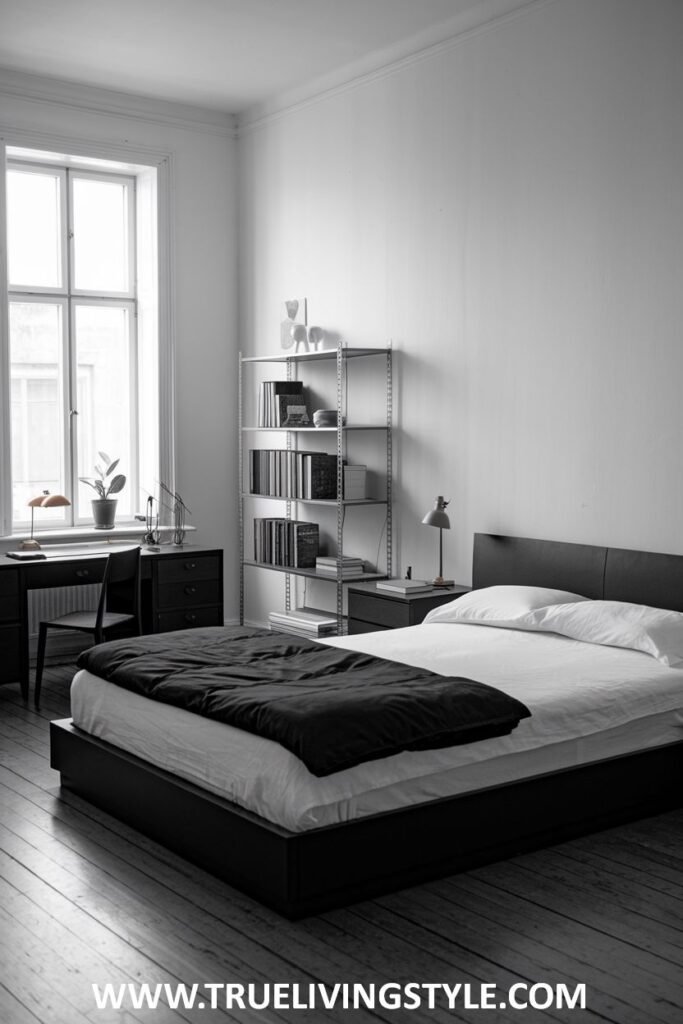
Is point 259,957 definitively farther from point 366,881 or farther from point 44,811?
point 44,811

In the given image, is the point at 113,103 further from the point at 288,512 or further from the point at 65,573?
the point at 65,573

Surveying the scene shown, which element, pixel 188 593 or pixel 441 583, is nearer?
pixel 441 583

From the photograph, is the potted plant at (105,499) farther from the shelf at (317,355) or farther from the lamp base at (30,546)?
the shelf at (317,355)

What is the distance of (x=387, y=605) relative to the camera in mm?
5312

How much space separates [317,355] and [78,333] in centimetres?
166

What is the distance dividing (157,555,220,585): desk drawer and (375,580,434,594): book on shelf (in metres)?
1.20

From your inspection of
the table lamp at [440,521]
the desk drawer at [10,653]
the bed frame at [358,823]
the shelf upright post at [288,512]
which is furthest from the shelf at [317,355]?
the bed frame at [358,823]

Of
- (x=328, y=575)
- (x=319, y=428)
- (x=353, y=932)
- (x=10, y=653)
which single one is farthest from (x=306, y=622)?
(x=353, y=932)

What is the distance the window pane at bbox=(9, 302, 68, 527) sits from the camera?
6512 mm

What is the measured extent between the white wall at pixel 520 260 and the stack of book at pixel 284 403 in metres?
0.43

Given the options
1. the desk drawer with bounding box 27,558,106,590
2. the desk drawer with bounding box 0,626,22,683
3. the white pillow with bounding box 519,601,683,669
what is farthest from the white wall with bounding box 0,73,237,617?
the white pillow with bounding box 519,601,683,669

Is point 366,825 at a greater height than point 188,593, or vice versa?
point 188,593

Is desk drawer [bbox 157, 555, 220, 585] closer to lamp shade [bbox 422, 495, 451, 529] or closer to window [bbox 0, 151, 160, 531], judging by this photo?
window [bbox 0, 151, 160, 531]

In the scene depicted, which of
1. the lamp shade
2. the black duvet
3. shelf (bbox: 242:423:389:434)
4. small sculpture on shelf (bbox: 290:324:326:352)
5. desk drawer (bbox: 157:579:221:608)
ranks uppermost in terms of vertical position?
small sculpture on shelf (bbox: 290:324:326:352)
